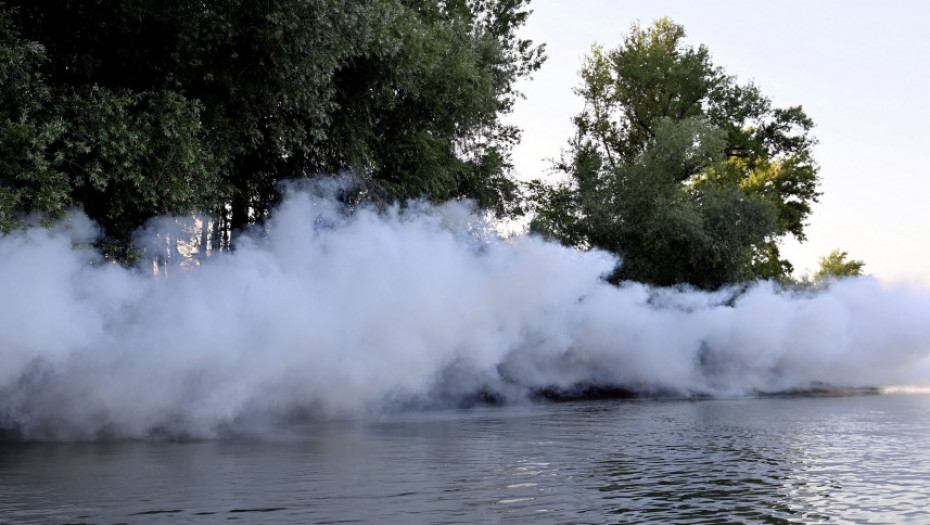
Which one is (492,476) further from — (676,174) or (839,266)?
(839,266)

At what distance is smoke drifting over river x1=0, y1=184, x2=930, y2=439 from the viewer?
2027 centimetres

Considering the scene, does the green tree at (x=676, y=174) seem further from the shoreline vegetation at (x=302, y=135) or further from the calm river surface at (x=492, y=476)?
the calm river surface at (x=492, y=476)

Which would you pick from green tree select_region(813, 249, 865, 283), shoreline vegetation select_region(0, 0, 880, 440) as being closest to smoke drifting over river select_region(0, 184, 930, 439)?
shoreline vegetation select_region(0, 0, 880, 440)

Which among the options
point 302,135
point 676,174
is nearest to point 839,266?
point 676,174

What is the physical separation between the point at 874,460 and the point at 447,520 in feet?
28.3

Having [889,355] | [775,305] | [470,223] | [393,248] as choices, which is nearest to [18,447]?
[393,248]

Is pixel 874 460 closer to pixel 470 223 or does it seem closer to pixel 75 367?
pixel 75 367

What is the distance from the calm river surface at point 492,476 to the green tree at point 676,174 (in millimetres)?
24102

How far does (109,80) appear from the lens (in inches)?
968

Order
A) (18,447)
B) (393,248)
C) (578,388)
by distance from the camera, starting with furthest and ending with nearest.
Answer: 1. (578,388)
2. (393,248)
3. (18,447)

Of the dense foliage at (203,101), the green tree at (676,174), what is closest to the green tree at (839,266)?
the green tree at (676,174)

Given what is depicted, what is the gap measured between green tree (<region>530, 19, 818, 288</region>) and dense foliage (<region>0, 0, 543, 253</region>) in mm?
15589

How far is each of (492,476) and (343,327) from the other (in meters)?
11.9

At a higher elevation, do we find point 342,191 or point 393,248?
point 342,191
